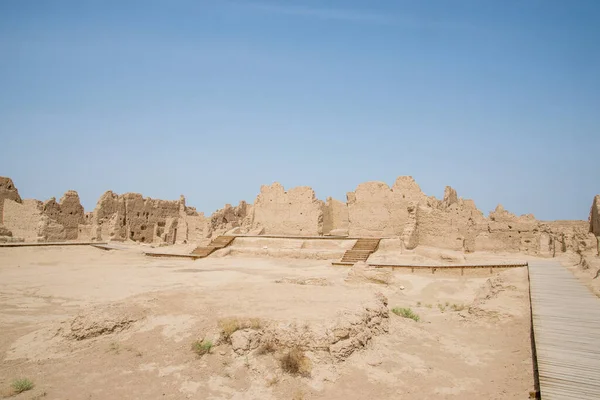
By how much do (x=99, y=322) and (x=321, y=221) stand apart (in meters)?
18.1

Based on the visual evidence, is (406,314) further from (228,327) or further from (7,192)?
(7,192)

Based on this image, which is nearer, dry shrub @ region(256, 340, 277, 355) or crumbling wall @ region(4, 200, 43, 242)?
dry shrub @ region(256, 340, 277, 355)

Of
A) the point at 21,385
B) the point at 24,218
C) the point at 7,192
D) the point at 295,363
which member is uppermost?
the point at 7,192

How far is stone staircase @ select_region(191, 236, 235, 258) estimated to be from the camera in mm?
21609

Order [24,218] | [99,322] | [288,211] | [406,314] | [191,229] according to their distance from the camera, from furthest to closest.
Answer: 1. [191,229]
2. [24,218]
3. [288,211]
4. [406,314]
5. [99,322]

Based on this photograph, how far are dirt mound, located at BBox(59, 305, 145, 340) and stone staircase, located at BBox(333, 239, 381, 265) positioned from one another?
11.4 meters

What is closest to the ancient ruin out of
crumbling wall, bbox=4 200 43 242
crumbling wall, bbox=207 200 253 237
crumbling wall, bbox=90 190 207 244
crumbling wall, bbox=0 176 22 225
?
crumbling wall, bbox=4 200 43 242

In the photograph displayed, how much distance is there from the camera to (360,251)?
19188 mm

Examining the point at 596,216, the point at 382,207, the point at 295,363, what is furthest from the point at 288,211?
the point at 295,363

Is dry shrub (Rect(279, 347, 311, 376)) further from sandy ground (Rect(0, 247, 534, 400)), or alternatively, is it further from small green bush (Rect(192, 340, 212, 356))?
small green bush (Rect(192, 340, 212, 356))

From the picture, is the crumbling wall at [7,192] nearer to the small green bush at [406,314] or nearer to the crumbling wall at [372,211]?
the crumbling wall at [372,211]

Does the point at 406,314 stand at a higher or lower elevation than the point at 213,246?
lower

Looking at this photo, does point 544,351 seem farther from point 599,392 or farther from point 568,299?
point 568,299

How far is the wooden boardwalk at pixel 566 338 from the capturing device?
4547mm
